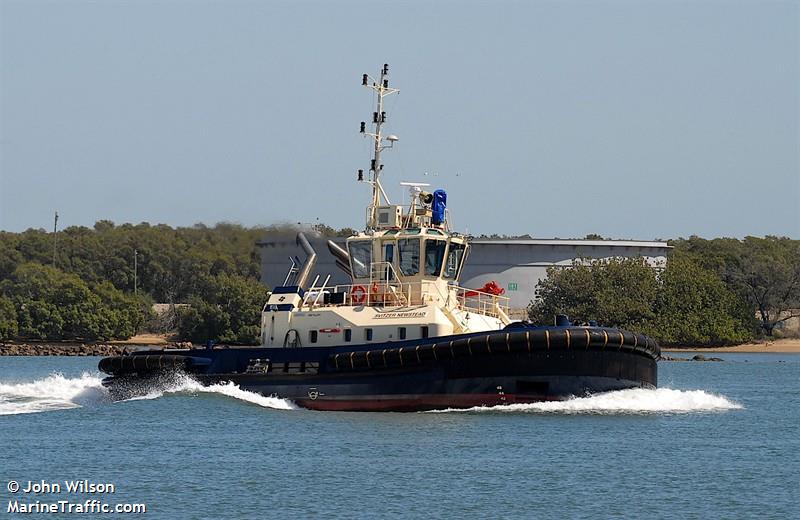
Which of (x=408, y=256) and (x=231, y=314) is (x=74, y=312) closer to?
(x=231, y=314)

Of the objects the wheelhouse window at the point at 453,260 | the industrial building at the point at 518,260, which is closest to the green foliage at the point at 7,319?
the industrial building at the point at 518,260

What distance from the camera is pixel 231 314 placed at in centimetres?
7912

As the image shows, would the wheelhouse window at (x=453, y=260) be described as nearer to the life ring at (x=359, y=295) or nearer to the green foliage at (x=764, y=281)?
the life ring at (x=359, y=295)

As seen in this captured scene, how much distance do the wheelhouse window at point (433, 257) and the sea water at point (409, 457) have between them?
3.84m

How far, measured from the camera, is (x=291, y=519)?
763 inches

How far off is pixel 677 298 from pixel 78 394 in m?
51.4

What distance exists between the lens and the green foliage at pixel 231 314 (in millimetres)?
78375

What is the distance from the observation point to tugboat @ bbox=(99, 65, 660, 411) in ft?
97.2

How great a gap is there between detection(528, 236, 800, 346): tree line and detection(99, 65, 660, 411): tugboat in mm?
43196

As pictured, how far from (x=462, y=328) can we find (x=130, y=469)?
10.0m

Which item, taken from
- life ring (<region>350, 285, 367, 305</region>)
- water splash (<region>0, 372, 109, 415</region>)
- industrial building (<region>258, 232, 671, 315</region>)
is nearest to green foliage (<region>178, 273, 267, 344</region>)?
industrial building (<region>258, 232, 671, 315</region>)

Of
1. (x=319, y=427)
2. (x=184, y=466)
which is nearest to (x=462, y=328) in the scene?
(x=319, y=427)

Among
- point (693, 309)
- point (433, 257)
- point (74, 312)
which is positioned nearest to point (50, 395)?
point (433, 257)

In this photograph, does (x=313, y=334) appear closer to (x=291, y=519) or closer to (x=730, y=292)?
(x=291, y=519)
